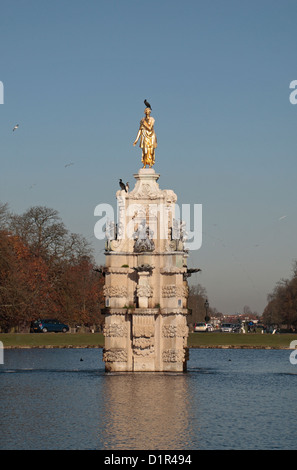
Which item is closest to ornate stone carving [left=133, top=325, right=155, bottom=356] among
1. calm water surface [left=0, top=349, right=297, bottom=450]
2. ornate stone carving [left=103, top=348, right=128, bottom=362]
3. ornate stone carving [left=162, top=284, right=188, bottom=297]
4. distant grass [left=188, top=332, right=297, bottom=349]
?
ornate stone carving [left=103, top=348, right=128, bottom=362]

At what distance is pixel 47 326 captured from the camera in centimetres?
10200

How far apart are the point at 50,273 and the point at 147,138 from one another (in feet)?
180

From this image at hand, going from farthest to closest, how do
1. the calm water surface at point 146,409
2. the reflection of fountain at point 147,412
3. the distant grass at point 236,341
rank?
the distant grass at point 236,341, the calm water surface at point 146,409, the reflection of fountain at point 147,412

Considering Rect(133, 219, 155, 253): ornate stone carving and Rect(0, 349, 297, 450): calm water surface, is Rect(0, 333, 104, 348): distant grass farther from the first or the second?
Rect(133, 219, 155, 253): ornate stone carving

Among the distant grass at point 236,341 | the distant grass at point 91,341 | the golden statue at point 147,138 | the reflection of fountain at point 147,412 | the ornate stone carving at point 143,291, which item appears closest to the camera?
the reflection of fountain at point 147,412

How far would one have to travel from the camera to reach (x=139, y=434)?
25625mm

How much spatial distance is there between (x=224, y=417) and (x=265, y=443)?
5071 mm

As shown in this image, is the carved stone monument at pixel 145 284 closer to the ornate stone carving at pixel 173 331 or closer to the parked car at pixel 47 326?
the ornate stone carving at pixel 173 331

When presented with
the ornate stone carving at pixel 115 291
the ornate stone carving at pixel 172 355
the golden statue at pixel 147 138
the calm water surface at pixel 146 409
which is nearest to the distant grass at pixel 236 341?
the calm water surface at pixel 146 409

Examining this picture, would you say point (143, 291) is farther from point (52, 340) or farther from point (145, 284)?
point (52, 340)

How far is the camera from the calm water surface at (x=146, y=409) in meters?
25.1

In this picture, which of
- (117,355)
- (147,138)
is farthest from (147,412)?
(147,138)

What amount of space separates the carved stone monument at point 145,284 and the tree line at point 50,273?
3965 centimetres
